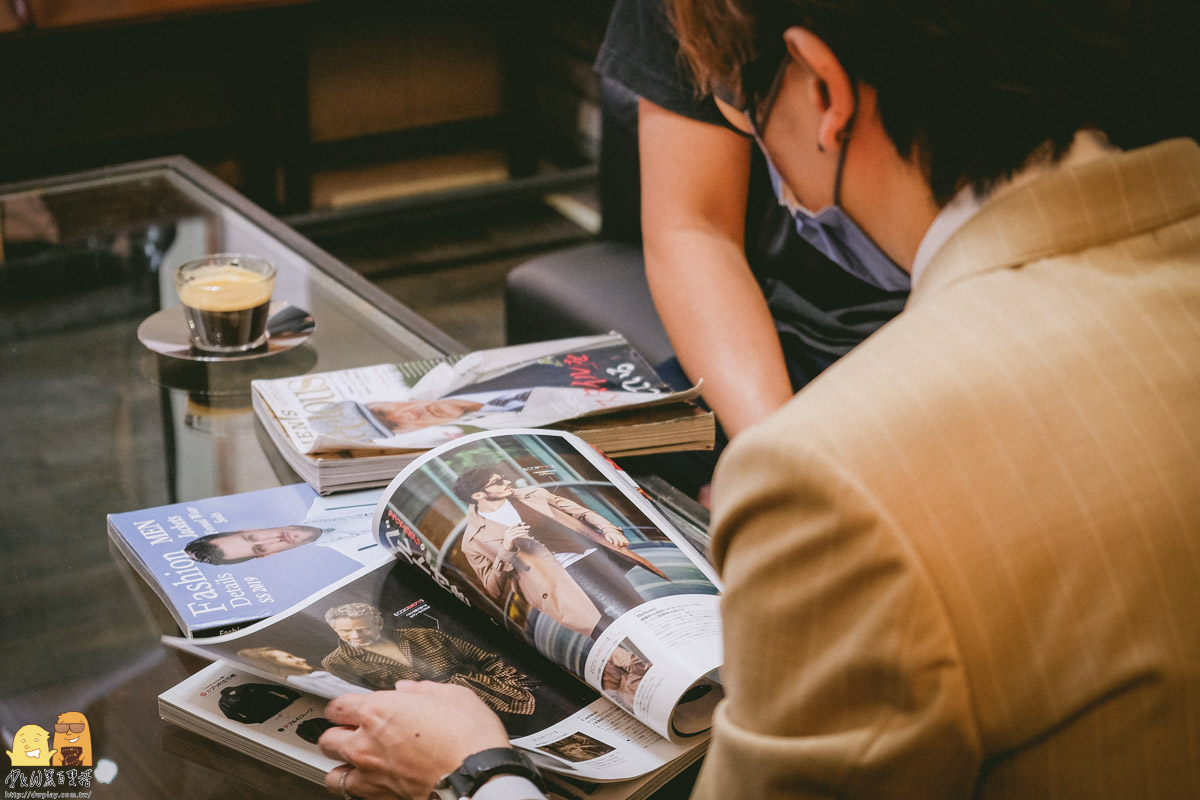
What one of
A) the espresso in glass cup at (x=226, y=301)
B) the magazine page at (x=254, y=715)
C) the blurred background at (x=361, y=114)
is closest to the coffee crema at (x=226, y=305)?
the espresso in glass cup at (x=226, y=301)

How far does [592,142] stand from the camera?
3.31 metres

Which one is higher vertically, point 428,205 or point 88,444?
point 88,444

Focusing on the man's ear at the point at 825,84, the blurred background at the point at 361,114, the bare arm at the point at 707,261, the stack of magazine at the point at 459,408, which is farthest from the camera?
the blurred background at the point at 361,114

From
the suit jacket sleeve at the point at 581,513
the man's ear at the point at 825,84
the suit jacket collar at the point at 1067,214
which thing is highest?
the man's ear at the point at 825,84

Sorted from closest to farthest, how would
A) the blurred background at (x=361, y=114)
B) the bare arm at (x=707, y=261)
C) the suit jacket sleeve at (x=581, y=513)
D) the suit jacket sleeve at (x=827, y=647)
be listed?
1. the suit jacket sleeve at (x=827, y=647)
2. the suit jacket sleeve at (x=581, y=513)
3. the bare arm at (x=707, y=261)
4. the blurred background at (x=361, y=114)

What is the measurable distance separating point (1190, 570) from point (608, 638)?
0.31 m

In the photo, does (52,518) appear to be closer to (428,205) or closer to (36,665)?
(36,665)

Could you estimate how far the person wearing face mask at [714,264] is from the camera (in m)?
1.09

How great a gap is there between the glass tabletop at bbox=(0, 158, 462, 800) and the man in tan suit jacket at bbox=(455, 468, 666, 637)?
163 millimetres

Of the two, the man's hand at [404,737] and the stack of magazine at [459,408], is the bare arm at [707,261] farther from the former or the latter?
the man's hand at [404,737]

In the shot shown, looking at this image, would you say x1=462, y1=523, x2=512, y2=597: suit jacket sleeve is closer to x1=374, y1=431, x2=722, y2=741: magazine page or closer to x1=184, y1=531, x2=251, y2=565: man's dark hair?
A: x1=374, y1=431, x2=722, y2=741: magazine page

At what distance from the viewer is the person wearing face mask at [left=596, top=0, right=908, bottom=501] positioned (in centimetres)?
109

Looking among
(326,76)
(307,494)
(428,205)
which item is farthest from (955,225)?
(326,76)

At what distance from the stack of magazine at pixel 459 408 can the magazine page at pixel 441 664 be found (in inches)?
6.6
